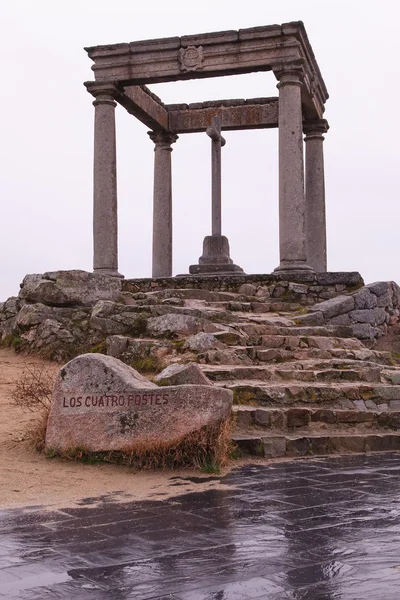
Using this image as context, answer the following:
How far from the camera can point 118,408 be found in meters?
6.29

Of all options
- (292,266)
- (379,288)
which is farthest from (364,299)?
(292,266)

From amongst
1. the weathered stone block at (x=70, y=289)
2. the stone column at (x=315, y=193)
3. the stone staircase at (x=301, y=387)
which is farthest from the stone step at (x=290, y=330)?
the stone column at (x=315, y=193)

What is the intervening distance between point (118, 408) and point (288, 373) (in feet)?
9.15

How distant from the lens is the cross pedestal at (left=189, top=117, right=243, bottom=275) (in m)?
16.1

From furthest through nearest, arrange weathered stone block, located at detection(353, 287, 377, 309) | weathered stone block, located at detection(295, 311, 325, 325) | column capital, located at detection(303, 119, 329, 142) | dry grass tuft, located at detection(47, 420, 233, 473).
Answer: column capital, located at detection(303, 119, 329, 142)
weathered stone block, located at detection(353, 287, 377, 309)
weathered stone block, located at detection(295, 311, 325, 325)
dry grass tuft, located at detection(47, 420, 233, 473)

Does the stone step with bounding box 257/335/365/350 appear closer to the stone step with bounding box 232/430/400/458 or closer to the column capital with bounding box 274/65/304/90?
the stone step with bounding box 232/430/400/458

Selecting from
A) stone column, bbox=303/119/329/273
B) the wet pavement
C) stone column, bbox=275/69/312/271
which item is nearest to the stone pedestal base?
stone column, bbox=275/69/312/271

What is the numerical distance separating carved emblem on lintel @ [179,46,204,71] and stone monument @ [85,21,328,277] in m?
0.02

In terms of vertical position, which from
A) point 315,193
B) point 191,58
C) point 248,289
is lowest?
point 248,289

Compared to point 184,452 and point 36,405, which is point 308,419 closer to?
point 184,452

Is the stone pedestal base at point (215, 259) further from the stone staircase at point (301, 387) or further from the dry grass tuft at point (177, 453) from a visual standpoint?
the dry grass tuft at point (177, 453)

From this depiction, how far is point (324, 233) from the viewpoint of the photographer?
1806cm

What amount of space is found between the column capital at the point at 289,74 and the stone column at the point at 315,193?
3.01 m

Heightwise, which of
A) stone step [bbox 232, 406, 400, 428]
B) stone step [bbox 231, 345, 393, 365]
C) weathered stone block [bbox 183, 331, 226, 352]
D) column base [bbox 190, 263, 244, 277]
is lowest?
stone step [bbox 232, 406, 400, 428]
